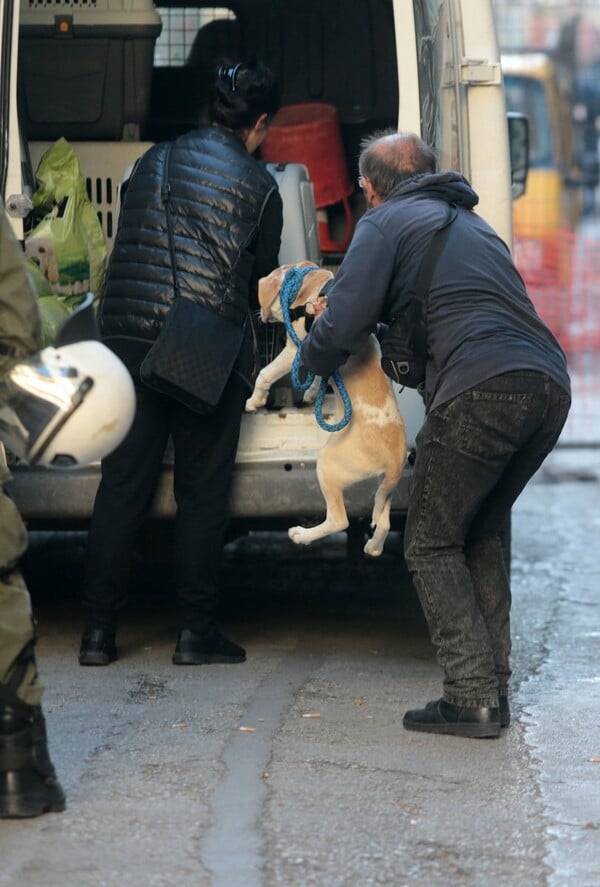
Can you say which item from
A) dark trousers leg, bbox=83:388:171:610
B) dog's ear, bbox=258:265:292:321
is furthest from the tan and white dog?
dark trousers leg, bbox=83:388:171:610

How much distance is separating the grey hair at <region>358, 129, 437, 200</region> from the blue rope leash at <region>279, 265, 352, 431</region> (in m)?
0.42

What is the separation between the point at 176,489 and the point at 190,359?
52 centimetres

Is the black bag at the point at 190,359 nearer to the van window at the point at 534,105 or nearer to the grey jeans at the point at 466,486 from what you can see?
the grey jeans at the point at 466,486

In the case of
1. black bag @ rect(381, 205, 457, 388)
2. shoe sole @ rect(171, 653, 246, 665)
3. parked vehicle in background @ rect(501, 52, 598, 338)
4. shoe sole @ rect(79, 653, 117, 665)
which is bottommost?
parked vehicle in background @ rect(501, 52, 598, 338)

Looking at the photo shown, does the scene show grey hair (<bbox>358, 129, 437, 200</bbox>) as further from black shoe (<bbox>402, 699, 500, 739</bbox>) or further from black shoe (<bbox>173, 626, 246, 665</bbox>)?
black shoe (<bbox>173, 626, 246, 665</bbox>)

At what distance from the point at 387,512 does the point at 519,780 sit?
1.16 metres

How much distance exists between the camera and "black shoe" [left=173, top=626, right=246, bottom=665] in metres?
5.58

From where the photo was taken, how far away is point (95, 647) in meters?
5.56

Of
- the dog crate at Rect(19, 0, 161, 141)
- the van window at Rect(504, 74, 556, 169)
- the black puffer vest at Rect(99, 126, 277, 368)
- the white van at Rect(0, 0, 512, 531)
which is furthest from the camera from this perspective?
the van window at Rect(504, 74, 556, 169)

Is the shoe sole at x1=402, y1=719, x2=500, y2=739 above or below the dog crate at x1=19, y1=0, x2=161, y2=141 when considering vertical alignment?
below

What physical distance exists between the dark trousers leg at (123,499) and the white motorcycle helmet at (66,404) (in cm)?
151

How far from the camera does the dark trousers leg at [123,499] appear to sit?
212 inches

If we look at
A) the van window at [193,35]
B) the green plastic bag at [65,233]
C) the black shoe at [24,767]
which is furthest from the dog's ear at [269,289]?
the van window at [193,35]

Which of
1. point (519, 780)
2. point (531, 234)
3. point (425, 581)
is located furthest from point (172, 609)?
point (531, 234)
